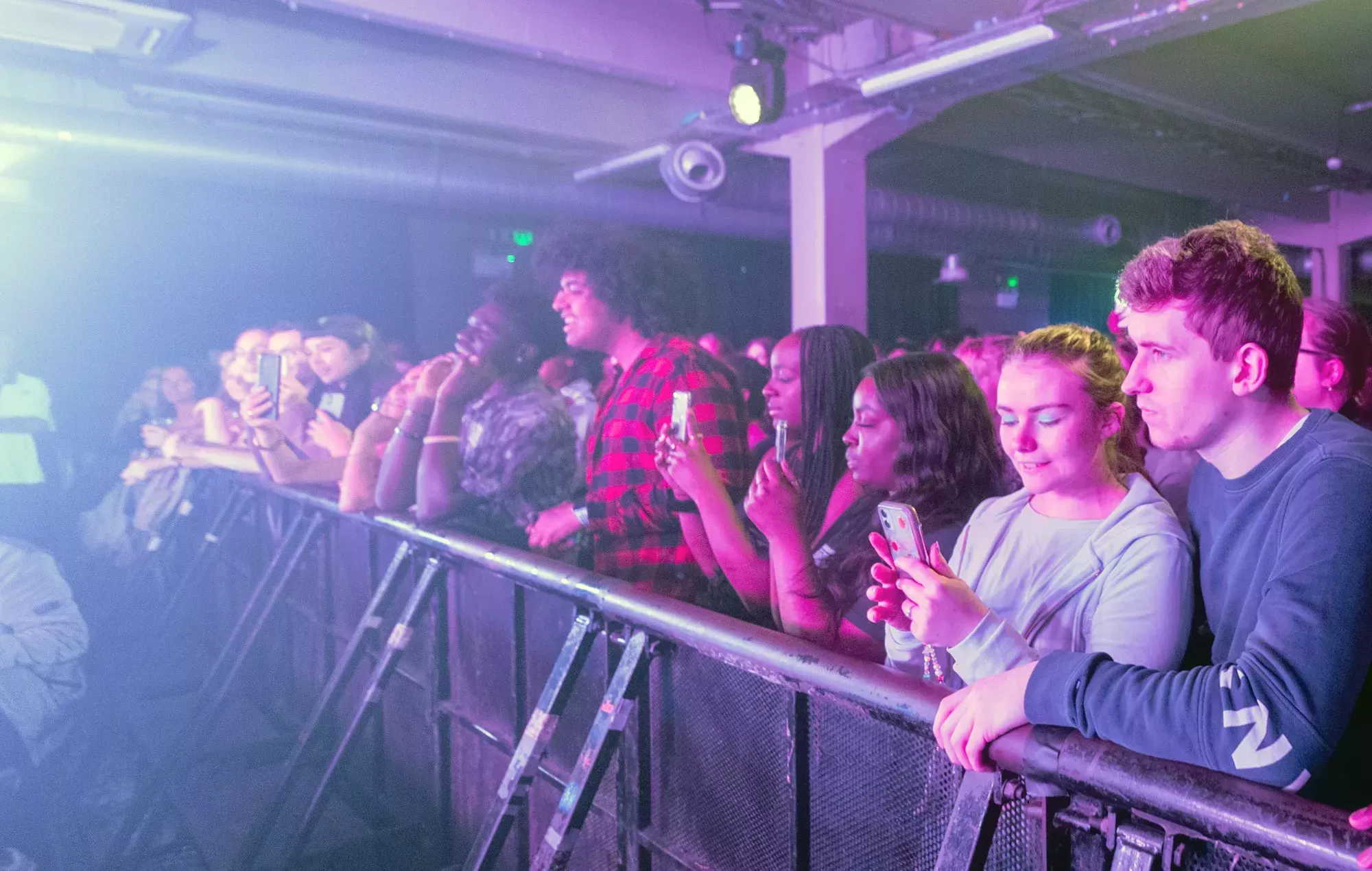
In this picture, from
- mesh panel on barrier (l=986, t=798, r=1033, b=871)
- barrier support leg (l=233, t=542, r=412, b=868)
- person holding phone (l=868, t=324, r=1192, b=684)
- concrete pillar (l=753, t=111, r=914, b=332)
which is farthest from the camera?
concrete pillar (l=753, t=111, r=914, b=332)

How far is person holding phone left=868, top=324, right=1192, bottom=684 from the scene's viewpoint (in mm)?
1179

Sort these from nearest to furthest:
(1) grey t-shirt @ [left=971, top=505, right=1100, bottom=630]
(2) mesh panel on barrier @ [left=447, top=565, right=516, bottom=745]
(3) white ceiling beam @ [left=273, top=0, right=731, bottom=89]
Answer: (1) grey t-shirt @ [left=971, top=505, right=1100, bottom=630]
(2) mesh panel on barrier @ [left=447, top=565, right=516, bottom=745]
(3) white ceiling beam @ [left=273, top=0, right=731, bottom=89]

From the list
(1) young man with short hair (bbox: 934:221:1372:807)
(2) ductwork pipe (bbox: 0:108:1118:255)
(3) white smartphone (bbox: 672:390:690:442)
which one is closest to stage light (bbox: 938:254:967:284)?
(2) ductwork pipe (bbox: 0:108:1118:255)

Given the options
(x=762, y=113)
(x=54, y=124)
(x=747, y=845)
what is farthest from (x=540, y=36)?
(x=747, y=845)

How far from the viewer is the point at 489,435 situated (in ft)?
9.04

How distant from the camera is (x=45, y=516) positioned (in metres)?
4.70

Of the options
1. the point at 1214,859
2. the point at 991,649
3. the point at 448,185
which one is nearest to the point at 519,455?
the point at 991,649

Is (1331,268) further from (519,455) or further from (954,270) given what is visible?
(519,455)

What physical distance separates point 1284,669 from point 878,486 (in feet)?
3.33

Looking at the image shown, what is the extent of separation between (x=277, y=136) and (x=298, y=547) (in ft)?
12.9

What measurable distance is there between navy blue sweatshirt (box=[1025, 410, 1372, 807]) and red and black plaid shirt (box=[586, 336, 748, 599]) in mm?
1394

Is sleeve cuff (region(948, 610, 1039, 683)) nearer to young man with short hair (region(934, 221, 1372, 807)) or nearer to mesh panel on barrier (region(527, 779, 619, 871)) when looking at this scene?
young man with short hair (region(934, 221, 1372, 807))

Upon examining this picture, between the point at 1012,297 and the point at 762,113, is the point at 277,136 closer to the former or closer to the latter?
the point at 762,113

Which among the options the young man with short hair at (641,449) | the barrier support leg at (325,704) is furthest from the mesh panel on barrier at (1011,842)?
the barrier support leg at (325,704)
